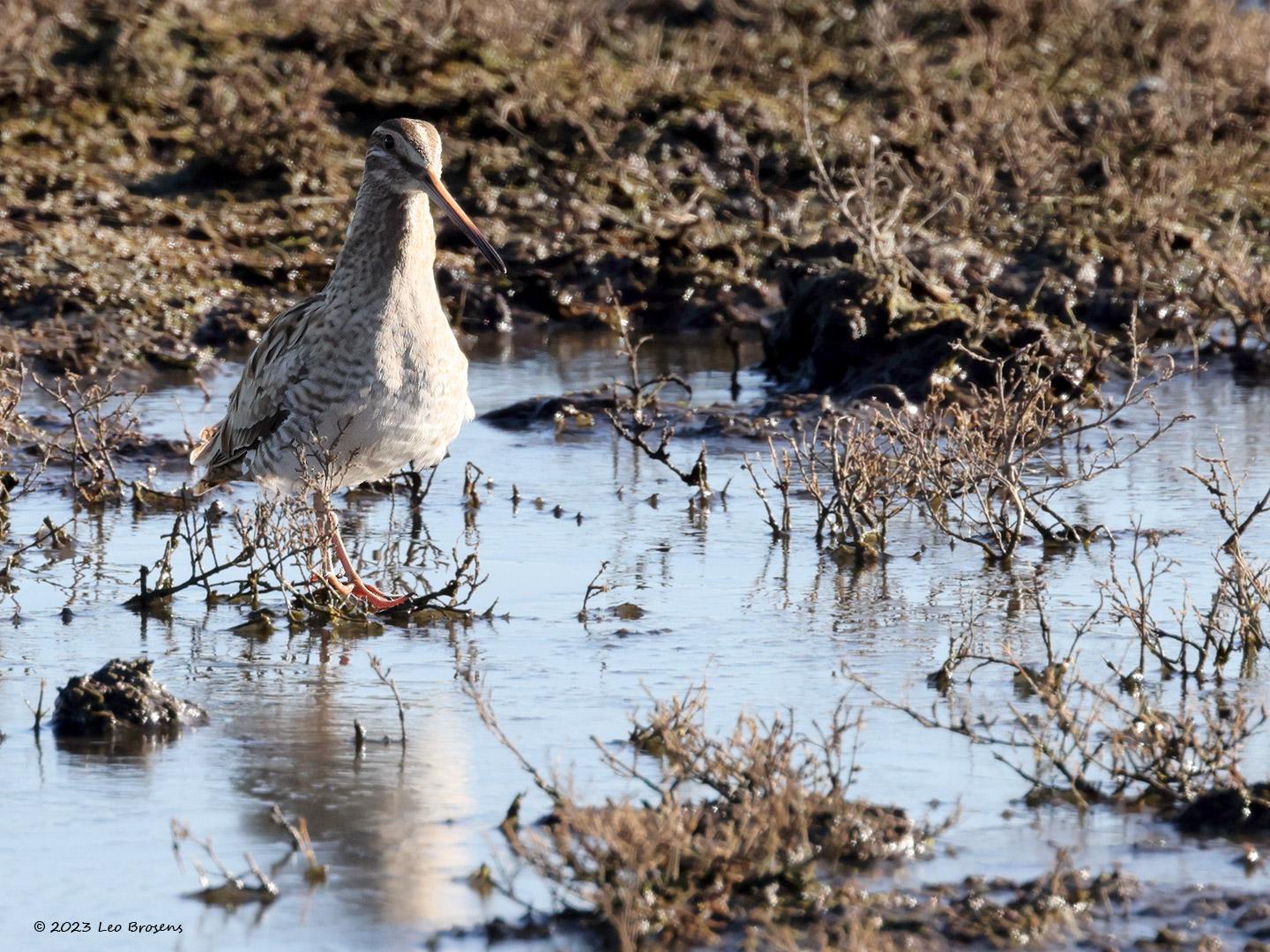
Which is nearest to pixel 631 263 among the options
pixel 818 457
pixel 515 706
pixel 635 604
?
pixel 818 457

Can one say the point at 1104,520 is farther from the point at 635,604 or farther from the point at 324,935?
the point at 324,935

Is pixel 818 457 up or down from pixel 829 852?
up

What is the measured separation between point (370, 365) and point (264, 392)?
0.60 meters

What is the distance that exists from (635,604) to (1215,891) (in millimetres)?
2940

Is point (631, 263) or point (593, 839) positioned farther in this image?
point (631, 263)

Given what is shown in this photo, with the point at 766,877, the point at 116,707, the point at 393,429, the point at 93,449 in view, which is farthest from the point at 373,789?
the point at 93,449

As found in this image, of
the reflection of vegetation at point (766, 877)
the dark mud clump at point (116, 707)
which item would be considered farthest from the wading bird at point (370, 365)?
the reflection of vegetation at point (766, 877)

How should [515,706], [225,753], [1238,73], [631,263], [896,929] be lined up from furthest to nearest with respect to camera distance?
[1238,73] < [631,263] < [515,706] < [225,753] < [896,929]

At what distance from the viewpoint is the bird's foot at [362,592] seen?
6953 mm

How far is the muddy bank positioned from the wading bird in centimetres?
350

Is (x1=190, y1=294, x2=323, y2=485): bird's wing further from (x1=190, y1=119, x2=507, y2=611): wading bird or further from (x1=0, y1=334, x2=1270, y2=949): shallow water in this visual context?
(x1=0, y1=334, x2=1270, y2=949): shallow water

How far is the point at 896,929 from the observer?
A: 173 inches

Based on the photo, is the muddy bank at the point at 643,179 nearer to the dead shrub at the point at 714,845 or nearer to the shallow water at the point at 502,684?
the shallow water at the point at 502,684

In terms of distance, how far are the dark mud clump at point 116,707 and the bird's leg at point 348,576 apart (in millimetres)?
1158
